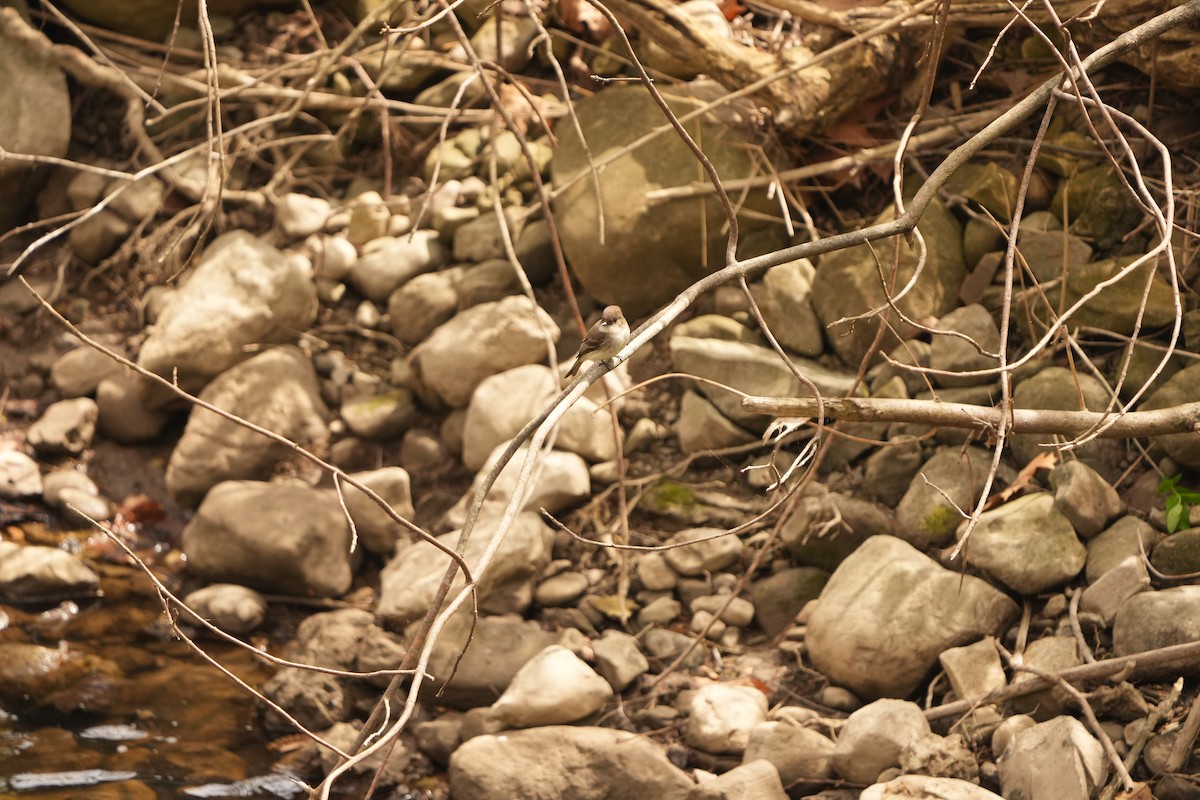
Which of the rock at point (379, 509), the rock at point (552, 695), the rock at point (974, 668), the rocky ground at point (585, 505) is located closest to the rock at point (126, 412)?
the rocky ground at point (585, 505)

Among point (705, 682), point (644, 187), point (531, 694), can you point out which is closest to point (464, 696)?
point (531, 694)

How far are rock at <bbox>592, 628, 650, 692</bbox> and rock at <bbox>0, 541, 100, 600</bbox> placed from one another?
2.05 meters

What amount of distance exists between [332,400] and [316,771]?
1.91m

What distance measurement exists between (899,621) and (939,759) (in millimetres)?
474

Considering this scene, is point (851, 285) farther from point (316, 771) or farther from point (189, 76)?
point (189, 76)

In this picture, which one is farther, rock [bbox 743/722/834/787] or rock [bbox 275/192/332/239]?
rock [bbox 275/192/332/239]

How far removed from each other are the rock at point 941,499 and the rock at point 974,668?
448mm

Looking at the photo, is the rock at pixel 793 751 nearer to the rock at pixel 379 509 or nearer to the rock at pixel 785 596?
the rock at pixel 785 596

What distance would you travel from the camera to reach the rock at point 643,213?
14.1 feet

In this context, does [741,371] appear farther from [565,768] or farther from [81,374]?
[81,374]

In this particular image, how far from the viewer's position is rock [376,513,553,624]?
3.77m

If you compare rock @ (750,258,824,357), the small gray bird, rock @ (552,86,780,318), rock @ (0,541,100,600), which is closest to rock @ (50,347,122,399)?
rock @ (0,541,100,600)

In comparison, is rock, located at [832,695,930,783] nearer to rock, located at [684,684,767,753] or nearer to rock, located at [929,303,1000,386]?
rock, located at [684,684,767,753]

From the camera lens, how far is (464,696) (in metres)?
3.53
